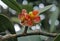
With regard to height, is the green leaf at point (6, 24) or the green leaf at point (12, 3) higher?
the green leaf at point (12, 3)

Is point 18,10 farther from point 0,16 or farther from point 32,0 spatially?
point 32,0

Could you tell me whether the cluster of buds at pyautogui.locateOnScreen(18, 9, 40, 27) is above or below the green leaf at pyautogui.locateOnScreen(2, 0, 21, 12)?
below

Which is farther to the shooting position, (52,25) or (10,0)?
(52,25)

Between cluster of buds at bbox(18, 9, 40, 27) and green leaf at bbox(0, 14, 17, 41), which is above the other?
cluster of buds at bbox(18, 9, 40, 27)

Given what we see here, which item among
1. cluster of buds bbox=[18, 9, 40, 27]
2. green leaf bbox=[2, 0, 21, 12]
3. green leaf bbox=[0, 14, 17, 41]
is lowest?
green leaf bbox=[0, 14, 17, 41]

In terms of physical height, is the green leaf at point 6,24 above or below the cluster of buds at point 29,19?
below

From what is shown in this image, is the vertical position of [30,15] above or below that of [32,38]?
above

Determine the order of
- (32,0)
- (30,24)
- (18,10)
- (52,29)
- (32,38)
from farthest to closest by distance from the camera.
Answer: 1. (32,0)
2. (52,29)
3. (32,38)
4. (18,10)
5. (30,24)

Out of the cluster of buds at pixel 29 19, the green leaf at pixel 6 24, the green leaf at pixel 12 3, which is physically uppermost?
the green leaf at pixel 12 3

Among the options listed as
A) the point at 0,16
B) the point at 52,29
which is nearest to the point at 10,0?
the point at 0,16

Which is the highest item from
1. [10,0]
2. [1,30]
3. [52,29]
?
[10,0]

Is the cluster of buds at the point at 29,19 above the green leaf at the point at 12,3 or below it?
below
